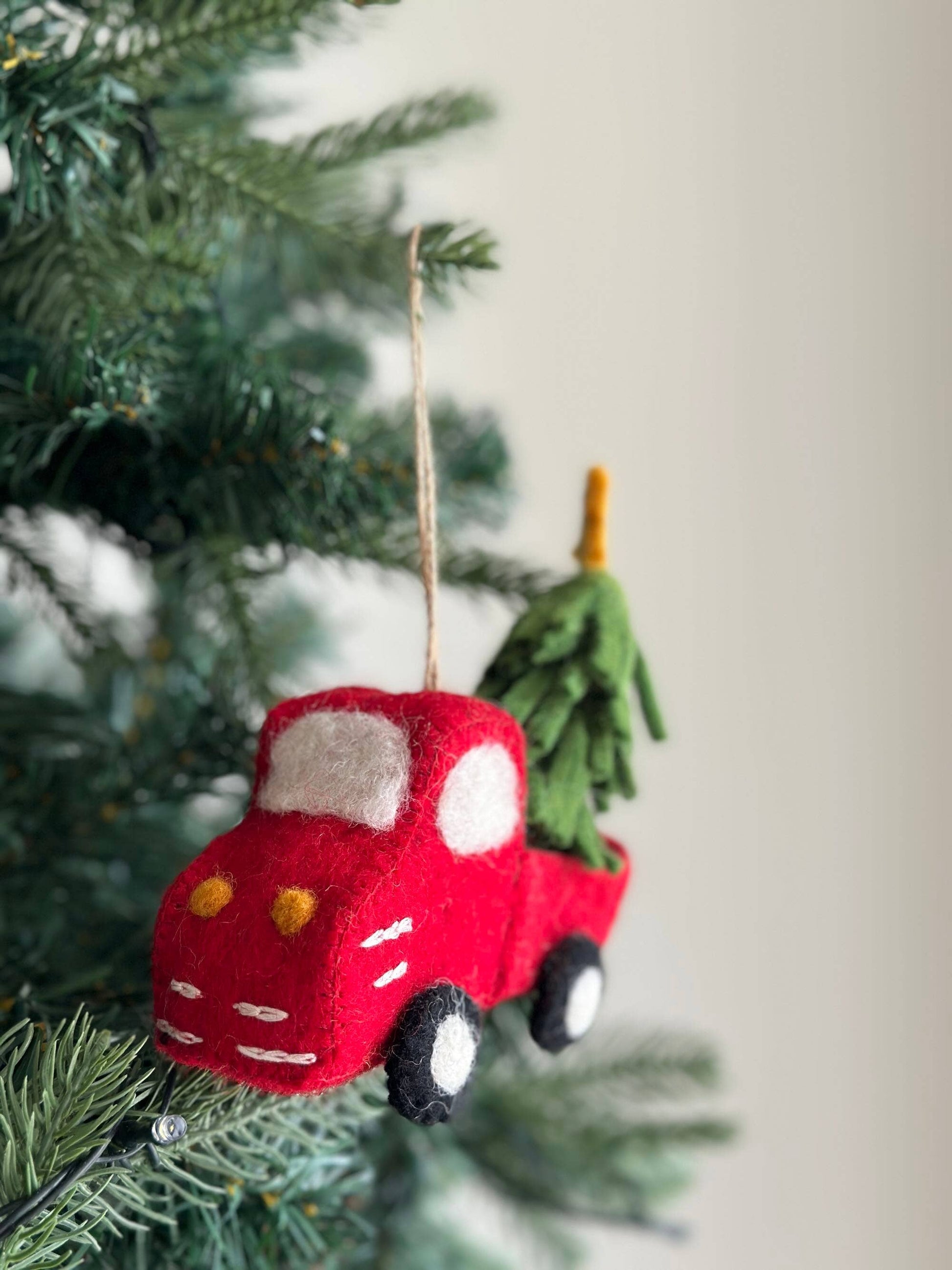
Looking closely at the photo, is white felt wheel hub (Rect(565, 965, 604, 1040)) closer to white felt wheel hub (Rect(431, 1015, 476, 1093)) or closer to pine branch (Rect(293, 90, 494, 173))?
white felt wheel hub (Rect(431, 1015, 476, 1093))

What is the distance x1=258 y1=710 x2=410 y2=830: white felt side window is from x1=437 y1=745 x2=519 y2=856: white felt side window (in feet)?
0.05

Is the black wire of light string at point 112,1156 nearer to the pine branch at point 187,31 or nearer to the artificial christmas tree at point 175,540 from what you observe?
the artificial christmas tree at point 175,540

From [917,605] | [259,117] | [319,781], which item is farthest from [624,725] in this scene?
[917,605]

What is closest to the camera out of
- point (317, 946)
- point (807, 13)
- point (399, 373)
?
point (317, 946)

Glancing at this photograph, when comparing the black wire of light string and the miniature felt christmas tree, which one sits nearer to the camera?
the black wire of light string

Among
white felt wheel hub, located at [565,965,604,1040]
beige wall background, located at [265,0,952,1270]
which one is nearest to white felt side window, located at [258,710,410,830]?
white felt wheel hub, located at [565,965,604,1040]

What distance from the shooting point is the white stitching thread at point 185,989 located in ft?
1.01

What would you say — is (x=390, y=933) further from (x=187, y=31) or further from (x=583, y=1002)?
(x=187, y=31)

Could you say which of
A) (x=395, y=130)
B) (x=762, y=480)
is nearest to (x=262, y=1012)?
(x=395, y=130)

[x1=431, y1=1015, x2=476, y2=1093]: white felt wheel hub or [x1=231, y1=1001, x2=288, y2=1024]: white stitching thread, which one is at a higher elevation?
[x1=231, y1=1001, x2=288, y2=1024]: white stitching thread

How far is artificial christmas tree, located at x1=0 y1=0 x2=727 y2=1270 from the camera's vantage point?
1.11ft

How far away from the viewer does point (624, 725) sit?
398mm

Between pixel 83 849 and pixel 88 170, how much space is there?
0.27 meters

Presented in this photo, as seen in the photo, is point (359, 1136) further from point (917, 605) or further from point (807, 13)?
point (807, 13)
